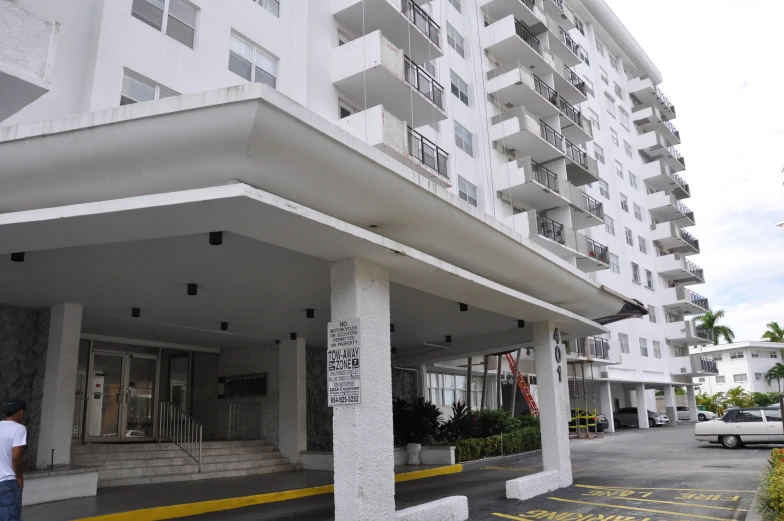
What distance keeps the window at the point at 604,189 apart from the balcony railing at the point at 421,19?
79.5 ft

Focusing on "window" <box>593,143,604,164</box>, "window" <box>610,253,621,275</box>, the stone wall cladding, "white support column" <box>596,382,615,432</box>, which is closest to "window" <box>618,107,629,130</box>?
"window" <box>593,143,604,164</box>

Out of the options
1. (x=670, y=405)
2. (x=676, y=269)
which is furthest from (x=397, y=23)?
(x=670, y=405)

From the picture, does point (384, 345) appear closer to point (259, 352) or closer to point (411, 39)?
point (259, 352)

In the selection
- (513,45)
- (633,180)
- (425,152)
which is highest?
(513,45)

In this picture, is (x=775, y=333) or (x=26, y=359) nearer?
(x=26, y=359)

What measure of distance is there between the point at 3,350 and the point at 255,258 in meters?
6.84

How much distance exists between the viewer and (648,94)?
56188 millimetres

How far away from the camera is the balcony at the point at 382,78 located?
21.2m

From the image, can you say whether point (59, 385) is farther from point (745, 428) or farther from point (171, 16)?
point (745, 428)

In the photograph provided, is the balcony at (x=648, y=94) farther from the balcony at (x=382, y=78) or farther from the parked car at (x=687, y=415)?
the balcony at (x=382, y=78)

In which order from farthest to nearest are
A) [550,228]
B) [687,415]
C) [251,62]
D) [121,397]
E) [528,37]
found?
[687,415], [528,37], [550,228], [121,397], [251,62]

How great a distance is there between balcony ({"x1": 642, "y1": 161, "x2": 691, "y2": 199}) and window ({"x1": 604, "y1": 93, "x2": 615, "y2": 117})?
6280 mm

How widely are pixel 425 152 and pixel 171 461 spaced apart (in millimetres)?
14585

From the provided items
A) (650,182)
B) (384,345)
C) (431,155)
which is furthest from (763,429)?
(650,182)
